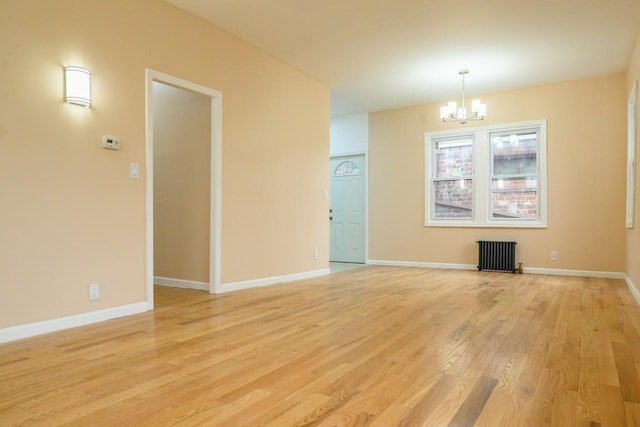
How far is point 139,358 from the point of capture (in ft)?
7.58

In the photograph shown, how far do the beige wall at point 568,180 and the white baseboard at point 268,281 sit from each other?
2.19m

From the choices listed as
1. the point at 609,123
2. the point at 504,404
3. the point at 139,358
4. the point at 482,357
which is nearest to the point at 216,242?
the point at 139,358

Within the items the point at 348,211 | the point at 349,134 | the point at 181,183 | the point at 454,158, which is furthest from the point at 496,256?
the point at 181,183

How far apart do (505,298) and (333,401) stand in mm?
3024

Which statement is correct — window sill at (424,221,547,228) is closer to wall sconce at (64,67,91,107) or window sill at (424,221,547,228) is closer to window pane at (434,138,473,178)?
window pane at (434,138,473,178)

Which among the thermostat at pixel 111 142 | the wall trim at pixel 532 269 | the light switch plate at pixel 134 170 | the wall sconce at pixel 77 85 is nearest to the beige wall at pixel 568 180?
the wall trim at pixel 532 269

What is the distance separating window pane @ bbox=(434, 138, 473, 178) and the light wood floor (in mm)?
3371

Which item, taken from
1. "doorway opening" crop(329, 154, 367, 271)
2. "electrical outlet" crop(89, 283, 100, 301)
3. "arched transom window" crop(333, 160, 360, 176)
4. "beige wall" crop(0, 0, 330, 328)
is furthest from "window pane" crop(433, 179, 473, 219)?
"electrical outlet" crop(89, 283, 100, 301)

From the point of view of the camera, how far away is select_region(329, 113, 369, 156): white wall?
7.72 meters

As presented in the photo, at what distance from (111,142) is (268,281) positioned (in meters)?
2.40

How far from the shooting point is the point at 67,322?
9.78ft

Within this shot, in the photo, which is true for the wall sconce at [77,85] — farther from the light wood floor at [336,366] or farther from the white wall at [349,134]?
the white wall at [349,134]

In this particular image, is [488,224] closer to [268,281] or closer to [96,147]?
[268,281]

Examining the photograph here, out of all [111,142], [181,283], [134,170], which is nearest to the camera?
[111,142]
